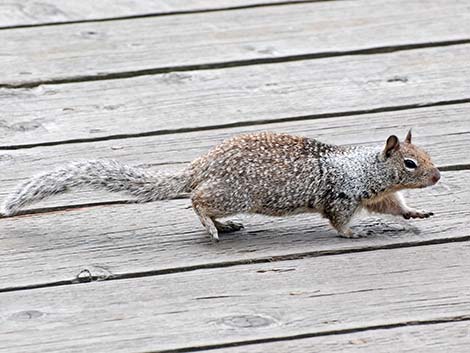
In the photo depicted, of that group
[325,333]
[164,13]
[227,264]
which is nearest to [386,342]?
[325,333]

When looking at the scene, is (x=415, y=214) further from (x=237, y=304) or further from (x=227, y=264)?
(x=237, y=304)

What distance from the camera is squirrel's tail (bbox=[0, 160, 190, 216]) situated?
10.7 ft

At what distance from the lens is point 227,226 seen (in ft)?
10.7

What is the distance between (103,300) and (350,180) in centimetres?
89

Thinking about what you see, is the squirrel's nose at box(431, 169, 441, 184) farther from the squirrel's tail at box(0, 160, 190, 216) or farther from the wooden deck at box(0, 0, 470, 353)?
the squirrel's tail at box(0, 160, 190, 216)

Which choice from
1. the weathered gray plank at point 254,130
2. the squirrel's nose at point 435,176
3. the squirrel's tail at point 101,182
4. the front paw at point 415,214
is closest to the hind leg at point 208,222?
the squirrel's tail at point 101,182

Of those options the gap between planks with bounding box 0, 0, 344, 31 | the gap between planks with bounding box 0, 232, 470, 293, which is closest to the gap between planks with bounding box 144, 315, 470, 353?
the gap between planks with bounding box 0, 232, 470, 293

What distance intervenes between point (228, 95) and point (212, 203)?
38.2 inches

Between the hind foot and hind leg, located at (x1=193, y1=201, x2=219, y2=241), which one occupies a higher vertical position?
hind leg, located at (x1=193, y1=201, x2=219, y2=241)

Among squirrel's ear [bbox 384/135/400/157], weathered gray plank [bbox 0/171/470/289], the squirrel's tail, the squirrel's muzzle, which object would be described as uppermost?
squirrel's ear [bbox 384/135/400/157]

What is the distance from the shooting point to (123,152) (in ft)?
12.2

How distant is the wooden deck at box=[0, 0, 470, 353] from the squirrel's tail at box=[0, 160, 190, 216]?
6 cm

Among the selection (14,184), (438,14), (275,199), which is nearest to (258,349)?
(275,199)

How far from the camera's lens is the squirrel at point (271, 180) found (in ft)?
10.7
